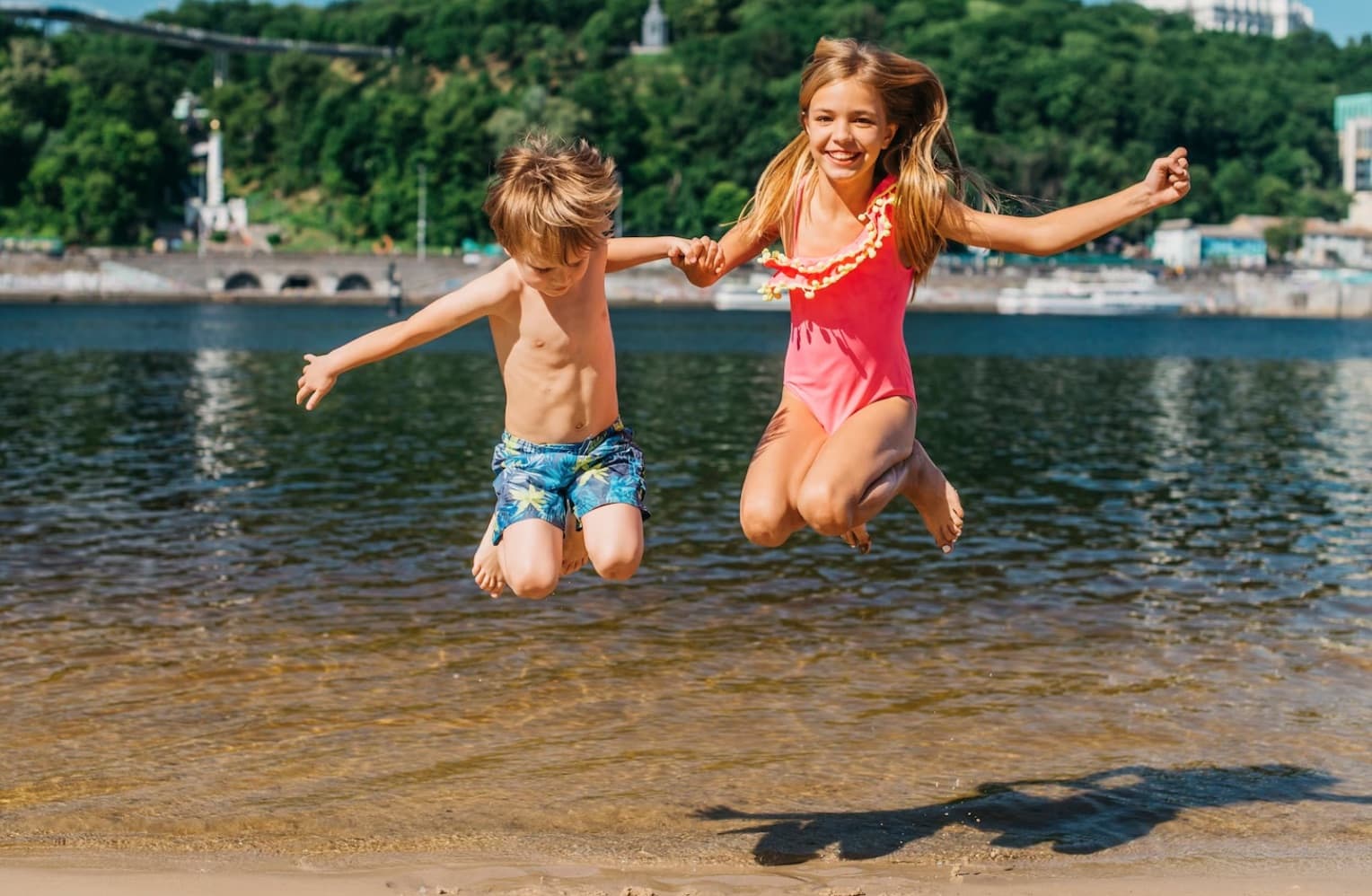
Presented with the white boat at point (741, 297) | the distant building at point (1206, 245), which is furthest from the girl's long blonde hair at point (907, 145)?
the distant building at point (1206, 245)

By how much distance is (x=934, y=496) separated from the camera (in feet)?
31.9

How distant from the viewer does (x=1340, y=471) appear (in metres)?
31.9

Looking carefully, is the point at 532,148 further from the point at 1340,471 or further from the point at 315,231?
the point at 315,231

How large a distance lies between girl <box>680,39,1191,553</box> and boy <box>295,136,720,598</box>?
2.01 feet

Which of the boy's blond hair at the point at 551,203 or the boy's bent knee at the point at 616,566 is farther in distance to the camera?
the boy's bent knee at the point at 616,566

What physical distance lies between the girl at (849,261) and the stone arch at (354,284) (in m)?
147

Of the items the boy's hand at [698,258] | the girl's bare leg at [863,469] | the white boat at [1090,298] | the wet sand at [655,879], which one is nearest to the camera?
the wet sand at [655,879]

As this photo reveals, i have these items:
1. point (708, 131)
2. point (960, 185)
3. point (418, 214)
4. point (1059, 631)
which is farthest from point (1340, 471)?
point (708, 131)

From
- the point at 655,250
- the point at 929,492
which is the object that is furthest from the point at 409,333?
the point at 929,492

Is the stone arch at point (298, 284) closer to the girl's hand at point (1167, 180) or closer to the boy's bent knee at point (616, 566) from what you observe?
the boy's bent knee at point (616, 566)

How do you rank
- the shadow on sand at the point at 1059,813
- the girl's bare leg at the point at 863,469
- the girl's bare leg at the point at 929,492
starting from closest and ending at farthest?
the girl's bare leg at the point at 863,469
the girl's bare leg at the point at 929,492
the shadow on sand at the point at 1059,813

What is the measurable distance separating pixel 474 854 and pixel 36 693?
530cm

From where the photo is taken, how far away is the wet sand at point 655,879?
340 inches

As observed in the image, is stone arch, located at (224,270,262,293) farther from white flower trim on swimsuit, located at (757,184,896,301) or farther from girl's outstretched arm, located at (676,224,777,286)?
white flower trim on swimsuit, located at (757,184,896,301)
